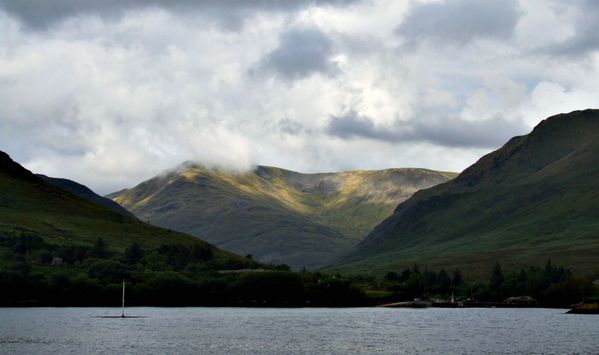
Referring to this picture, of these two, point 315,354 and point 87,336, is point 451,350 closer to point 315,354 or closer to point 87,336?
point 315,354

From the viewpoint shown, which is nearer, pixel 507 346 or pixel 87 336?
pixel 507 346

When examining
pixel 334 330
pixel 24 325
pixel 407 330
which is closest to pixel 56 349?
pixel 24 325

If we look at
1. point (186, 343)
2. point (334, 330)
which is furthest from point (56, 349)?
point (334, 330)

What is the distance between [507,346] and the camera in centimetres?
15675

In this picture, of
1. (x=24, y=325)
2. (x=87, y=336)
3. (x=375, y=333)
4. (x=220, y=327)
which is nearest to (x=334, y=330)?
(x=375, y=333)

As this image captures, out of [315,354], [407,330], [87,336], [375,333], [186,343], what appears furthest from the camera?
[407,330]

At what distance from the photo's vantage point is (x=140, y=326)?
199625 millimetres

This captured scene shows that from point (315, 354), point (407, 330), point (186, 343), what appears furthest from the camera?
point (407, 330)

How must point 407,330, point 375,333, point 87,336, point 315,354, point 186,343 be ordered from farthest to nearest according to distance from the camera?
point 407,330 → point 375,333 → point 87,336 → point 186,343 → point 315,354

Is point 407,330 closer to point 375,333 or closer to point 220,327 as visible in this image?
point 375,333

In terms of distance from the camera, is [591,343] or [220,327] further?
[220,327]

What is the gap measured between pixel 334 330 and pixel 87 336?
53.3m

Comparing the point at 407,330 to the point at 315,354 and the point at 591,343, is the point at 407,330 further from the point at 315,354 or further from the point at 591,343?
the point at 315,354

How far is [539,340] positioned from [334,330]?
146ft
